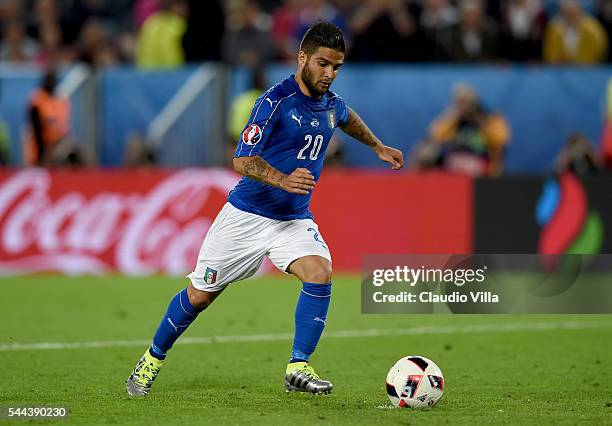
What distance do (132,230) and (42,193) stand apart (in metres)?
1.32

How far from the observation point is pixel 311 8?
63.1ft

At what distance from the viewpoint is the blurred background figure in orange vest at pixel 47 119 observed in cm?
1786

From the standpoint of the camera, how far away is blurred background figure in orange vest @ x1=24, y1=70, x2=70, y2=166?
17.9m

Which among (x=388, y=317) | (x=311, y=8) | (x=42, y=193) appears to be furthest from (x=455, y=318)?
(x=311, y=8)

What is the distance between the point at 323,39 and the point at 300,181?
0.98 metres

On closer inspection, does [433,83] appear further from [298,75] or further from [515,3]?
[298,75]

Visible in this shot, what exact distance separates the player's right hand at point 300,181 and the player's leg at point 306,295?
2.26 ft

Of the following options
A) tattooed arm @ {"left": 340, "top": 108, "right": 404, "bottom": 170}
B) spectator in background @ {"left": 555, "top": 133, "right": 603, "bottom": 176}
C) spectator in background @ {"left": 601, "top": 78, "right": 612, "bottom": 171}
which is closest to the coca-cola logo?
spectator in background @ {"left": 555, "top": 133, "right": 603, "bottom": 176}

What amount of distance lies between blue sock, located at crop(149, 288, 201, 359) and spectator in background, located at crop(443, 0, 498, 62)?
34.8 ft

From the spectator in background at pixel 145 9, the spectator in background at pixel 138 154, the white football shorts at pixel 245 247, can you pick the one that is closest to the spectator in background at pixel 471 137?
the spectator in background at pixel 138 154

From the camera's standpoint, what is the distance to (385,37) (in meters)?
18.2

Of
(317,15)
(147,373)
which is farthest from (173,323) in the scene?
(317,15)

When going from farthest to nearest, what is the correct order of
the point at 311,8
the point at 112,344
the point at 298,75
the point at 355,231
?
the point at 311,8 → the point at 355,231 → the point at 112,344 → the point at 298,75

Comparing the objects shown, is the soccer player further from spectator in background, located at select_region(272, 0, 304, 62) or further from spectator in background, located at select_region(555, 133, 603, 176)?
spectator in background, located at select_region(272, 0, 304, 62)
